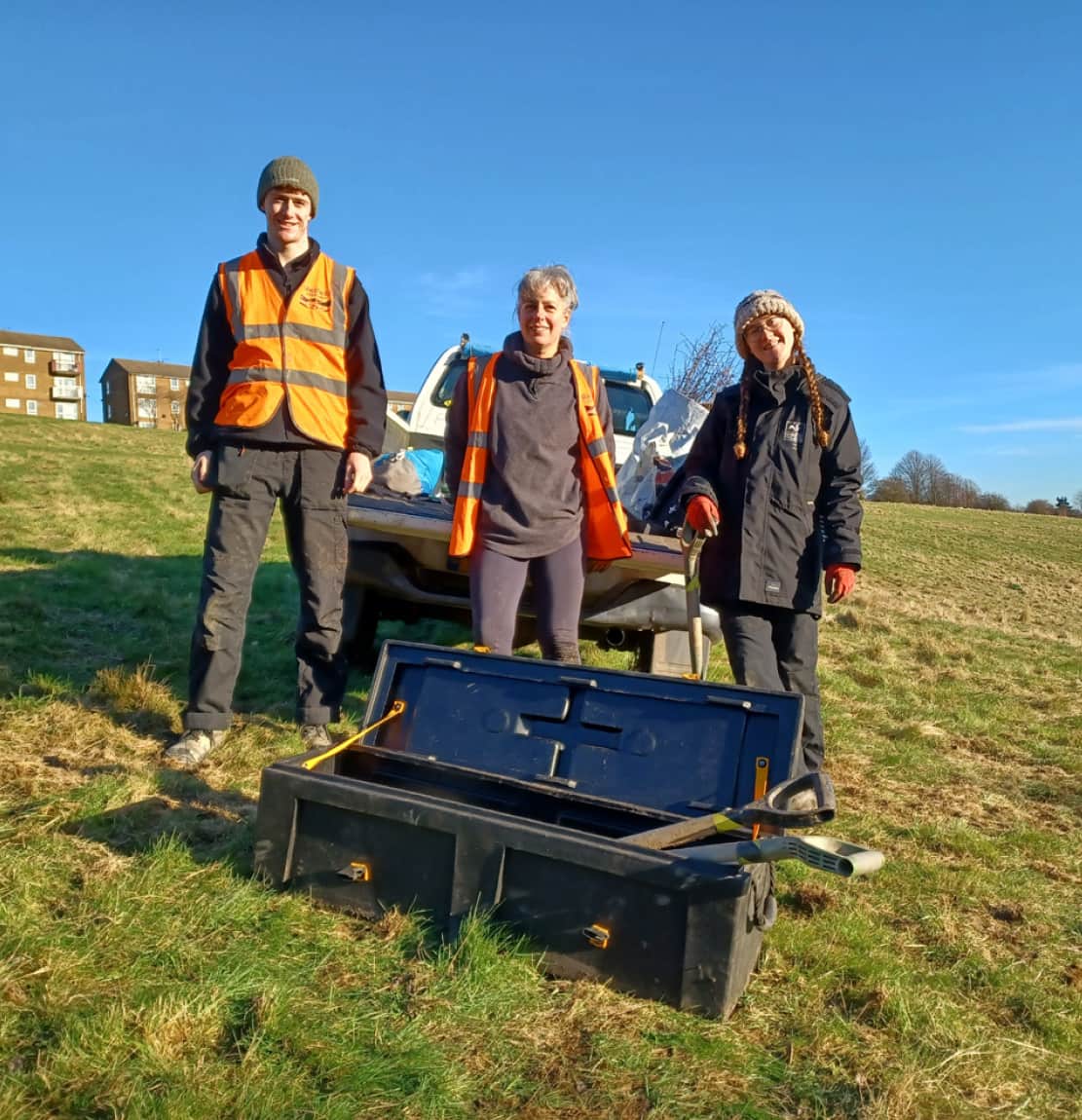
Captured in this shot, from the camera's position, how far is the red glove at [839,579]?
3.62m

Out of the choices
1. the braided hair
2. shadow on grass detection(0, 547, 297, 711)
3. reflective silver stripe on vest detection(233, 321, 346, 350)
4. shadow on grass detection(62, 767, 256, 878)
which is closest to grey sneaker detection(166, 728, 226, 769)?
shadow on grass detection(62, 767, 256, 878)

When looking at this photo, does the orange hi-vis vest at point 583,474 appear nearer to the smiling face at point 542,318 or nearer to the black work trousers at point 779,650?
the smiling face at point 542,318

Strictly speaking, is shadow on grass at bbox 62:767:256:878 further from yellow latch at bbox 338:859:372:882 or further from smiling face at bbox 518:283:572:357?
smiling face at bbox 518:283:572:357

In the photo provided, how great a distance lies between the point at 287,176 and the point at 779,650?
2.66 meters

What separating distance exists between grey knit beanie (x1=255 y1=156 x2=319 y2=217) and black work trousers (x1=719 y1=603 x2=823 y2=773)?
2.34 metres

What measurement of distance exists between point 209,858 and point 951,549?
71.0 ft

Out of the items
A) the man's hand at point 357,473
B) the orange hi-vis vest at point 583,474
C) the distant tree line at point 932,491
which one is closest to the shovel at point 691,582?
the orange hi-vis vest at point 583,474

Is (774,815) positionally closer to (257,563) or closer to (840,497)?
(840,497)

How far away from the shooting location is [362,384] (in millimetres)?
4152

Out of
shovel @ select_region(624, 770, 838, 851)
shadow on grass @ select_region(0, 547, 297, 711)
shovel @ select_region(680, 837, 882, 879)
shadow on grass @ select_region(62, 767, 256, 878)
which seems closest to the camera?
shovel @ select_region(680, 837, 882, 879)

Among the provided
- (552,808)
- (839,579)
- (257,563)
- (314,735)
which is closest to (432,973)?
(552,808)

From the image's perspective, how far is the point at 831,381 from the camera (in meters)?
3.76

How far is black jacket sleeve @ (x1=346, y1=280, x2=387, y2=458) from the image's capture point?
4.14 metres

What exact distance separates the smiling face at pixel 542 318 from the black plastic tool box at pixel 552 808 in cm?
126
